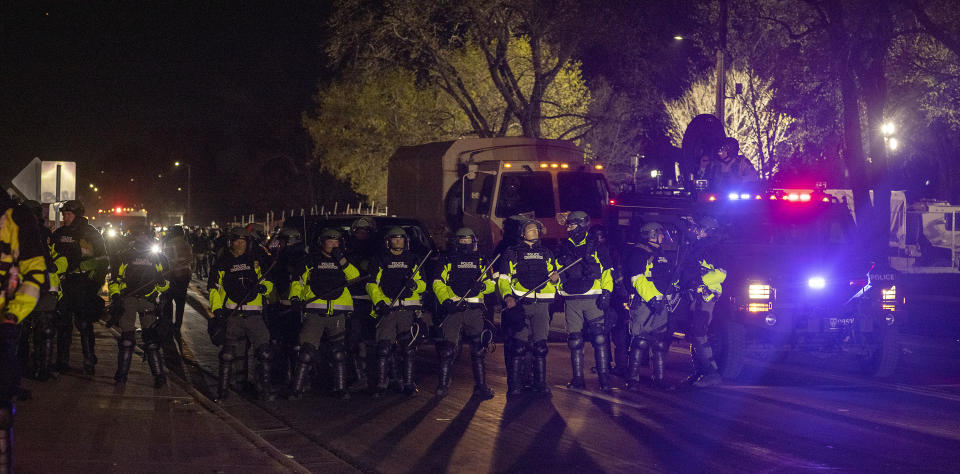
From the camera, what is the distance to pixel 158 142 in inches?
5576

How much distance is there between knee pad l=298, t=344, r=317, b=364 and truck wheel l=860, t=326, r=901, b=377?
241 inches

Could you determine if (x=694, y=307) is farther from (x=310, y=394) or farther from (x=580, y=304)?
(x=310, y=394)

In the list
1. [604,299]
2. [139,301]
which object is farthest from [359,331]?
[604,299]

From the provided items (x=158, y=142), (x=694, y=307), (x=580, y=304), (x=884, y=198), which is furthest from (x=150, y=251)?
(x=158, y=142)

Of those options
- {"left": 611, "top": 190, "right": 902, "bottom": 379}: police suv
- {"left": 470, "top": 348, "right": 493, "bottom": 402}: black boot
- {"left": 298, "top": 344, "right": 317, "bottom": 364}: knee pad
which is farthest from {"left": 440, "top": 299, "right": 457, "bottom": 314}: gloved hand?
{"left": 611, "top": 190, "right": 902, "bottom": 379}: police suv

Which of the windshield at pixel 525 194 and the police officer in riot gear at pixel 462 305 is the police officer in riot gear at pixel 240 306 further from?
the windshield at pixel 525 194

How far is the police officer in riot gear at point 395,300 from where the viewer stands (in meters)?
11.6

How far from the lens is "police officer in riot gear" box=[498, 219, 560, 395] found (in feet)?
38.8

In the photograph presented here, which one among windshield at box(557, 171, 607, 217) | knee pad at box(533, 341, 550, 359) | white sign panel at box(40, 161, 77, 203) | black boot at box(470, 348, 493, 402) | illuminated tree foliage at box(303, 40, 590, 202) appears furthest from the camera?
illuminated tree foliage at box(303, 40, 590, 202)

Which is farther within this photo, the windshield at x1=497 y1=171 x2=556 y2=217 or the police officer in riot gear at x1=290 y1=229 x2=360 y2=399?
the windshield at x1=497 y1=171 x2=556 y2=217

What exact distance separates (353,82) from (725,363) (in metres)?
25.3

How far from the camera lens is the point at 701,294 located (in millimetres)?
12133

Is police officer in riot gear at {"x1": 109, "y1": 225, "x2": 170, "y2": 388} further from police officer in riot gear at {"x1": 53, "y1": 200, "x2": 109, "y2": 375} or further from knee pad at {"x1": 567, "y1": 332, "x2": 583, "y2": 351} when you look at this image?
knee pad at {"x1": 567, "y1": 332, "x2": 583, "y2": 351}

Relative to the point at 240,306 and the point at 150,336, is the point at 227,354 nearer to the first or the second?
the point at 240,306
